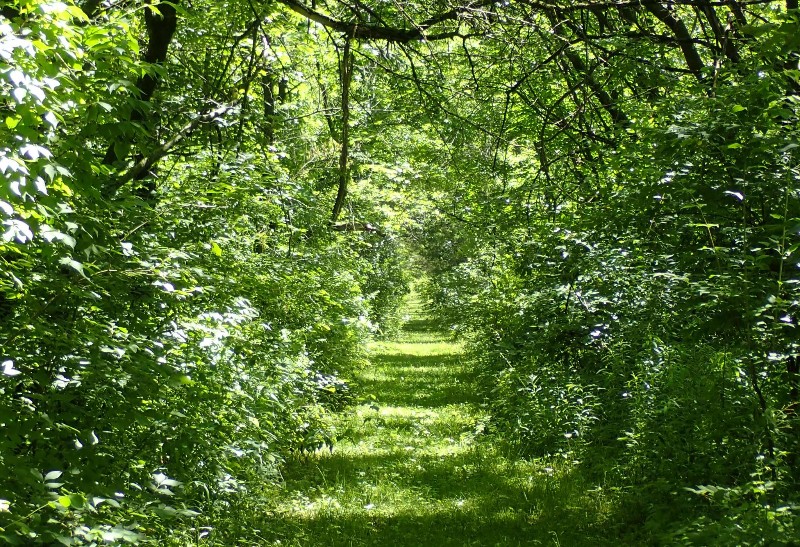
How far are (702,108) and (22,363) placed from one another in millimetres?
4849

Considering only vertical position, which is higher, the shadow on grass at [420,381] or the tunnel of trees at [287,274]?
the tunnel of trees at [287,274]

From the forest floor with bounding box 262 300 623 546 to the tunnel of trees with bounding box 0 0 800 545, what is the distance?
1.27 ft

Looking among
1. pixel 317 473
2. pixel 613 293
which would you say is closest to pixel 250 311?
pixel 317 473

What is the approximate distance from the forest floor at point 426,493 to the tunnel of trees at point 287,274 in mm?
388

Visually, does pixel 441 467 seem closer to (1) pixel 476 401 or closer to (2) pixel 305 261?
(2) pixel 305 261

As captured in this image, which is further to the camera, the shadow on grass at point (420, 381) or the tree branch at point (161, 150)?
the shadow on grass at point (420, 381)

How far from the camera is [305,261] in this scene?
8.62m

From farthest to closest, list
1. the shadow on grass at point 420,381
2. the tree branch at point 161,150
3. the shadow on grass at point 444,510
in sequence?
the shadow on grass at point 420,381 → the shadow on grass at point 444,510 → the tree branch at point 161,150

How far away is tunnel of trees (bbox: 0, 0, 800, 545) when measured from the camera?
3.20 metres

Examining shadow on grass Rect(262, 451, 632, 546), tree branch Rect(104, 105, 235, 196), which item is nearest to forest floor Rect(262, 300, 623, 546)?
shadow on grass Rect(262, 451, 632, 546)

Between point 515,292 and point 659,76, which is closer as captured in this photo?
point 659,76

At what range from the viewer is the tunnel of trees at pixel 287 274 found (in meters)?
3.20

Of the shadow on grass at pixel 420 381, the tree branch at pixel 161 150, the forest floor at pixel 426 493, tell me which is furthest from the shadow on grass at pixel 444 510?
the shadow on grass at pixel 420 381

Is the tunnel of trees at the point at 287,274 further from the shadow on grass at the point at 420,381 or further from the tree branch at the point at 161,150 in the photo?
the shadow on grass at the point at 420,381
